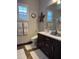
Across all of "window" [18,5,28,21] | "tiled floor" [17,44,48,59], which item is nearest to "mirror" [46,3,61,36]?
"tiled floor" [17,44,48,59]

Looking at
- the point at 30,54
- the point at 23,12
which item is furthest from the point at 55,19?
the point at 23,12

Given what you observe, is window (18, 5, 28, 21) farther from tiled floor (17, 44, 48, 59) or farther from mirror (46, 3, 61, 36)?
tiled floor (17, 44, 48, 59)

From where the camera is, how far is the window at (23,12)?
531cm

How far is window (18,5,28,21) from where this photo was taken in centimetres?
531

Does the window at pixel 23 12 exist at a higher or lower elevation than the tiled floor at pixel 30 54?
higher

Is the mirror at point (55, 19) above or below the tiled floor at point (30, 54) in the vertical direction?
above

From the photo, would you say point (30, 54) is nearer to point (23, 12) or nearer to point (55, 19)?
point (55, 19)

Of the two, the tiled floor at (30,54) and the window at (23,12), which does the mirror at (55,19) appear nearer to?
the tiled floor at (30,54)

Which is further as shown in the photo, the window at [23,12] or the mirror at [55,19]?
the window at [23,12]

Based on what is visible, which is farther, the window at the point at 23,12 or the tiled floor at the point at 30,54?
the window at the point at 23,12

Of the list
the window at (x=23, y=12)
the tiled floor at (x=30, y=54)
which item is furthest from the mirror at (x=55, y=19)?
the window at (x=23, y=12)

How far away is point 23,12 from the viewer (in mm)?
5414
